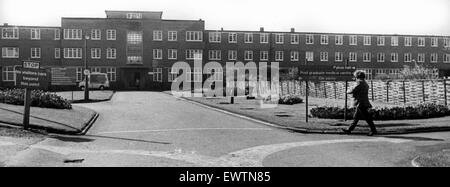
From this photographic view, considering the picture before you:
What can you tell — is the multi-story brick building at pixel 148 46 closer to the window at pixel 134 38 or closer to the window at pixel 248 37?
the window at pixel 248 37

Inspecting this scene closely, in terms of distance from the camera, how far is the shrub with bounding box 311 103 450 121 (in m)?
19.0

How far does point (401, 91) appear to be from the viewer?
31.2 metres

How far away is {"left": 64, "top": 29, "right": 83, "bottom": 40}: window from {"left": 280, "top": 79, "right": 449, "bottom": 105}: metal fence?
131 feet

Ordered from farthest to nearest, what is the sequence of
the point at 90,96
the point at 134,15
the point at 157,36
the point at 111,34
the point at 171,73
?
1. the point at 134,15
2. the point at 171,73
3. the point at 157,36
4. the point at 111,34
5. the point at 90,96

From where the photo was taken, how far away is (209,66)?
76000mm

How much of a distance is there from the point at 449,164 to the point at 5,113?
44.8 feet

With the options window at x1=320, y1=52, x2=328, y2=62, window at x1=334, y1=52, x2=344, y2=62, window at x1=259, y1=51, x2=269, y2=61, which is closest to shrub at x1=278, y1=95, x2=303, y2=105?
window at x1=259, y1=51, x2=269, y2=61

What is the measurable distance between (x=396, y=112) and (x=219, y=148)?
9.98 m

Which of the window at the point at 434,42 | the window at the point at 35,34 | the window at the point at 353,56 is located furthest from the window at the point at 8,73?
the window at the point at 434,42

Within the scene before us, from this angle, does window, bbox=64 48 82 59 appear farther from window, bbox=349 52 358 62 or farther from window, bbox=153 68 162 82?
window, bbox=349 52 358 62

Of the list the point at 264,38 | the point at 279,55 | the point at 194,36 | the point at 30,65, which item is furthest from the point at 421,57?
the point at 30,65

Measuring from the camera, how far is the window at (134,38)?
73062mm

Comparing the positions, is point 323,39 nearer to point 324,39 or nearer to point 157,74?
point 324,39
